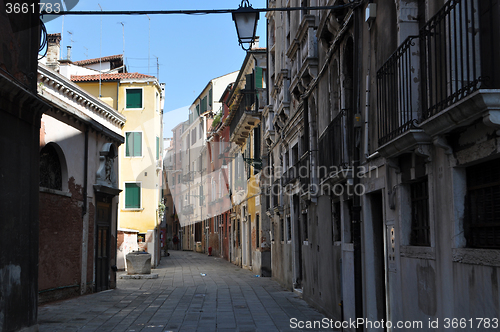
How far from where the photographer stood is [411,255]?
6344 millimetres

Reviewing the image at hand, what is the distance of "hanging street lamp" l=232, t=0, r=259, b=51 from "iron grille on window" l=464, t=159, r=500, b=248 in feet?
12.9

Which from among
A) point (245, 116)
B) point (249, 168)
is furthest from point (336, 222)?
point (249, 168)

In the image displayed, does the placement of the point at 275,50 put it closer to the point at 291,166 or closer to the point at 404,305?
the point at 291,166

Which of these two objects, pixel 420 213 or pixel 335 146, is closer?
pixel 420 213

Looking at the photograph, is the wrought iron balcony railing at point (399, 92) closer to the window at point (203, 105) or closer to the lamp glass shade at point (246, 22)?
the lamp glass shade at point (246, 22)

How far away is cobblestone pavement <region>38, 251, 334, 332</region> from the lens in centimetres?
1038

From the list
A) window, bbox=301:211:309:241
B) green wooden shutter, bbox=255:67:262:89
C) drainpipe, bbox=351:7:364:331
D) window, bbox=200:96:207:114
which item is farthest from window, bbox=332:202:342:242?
window, bbox=200:96:207:114

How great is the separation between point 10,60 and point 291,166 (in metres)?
10.2

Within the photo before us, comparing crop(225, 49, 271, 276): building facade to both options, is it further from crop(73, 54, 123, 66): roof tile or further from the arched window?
the arched window

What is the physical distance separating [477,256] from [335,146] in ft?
17.9

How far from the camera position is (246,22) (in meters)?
7.91

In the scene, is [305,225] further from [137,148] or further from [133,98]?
[133,98]

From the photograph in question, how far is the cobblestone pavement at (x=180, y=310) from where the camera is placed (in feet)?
34.0

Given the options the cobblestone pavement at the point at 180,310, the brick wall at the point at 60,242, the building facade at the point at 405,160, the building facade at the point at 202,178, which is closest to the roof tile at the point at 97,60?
the building facade at the point at 202,178
